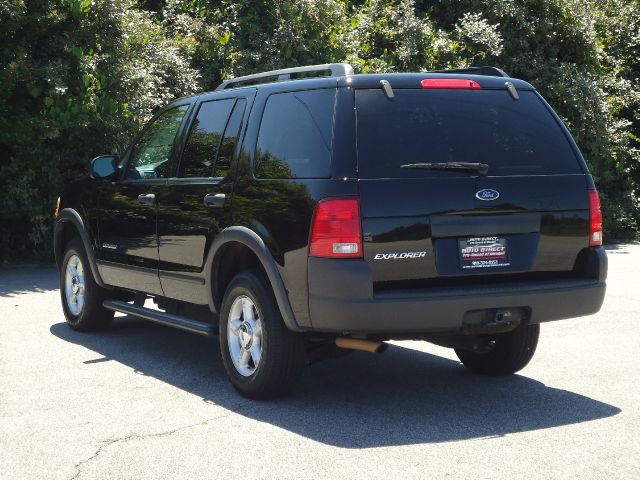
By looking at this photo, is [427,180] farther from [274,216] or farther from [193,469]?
[193,469]

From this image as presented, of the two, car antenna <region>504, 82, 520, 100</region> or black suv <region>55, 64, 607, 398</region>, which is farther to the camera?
car antenna <region>504, 82, 520, 100</region>

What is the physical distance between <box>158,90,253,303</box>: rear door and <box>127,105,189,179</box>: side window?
0.27 meters

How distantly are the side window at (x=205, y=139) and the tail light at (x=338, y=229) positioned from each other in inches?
57.8

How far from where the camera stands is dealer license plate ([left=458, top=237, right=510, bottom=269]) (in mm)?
5717

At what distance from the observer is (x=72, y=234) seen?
29.1 feet

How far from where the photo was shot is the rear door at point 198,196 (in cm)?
658

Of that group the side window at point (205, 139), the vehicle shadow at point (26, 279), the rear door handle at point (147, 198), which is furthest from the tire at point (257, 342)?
the vehicle shadow at point (26, 279)

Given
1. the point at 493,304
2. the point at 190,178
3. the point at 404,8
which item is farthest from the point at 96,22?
the point at 493,304

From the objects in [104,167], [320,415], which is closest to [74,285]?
[104,167]

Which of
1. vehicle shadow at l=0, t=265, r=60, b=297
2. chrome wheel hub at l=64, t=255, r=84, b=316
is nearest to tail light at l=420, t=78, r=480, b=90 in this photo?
chrome wheel hub at l=64, t=255, r=84, b=316

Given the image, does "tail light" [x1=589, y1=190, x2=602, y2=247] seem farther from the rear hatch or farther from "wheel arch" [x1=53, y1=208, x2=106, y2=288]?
"wheel arch" [x1=53, y1=208, x2=106, y2=288]

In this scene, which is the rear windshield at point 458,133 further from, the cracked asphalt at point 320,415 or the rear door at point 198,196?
the cracked asphalt at point 320,415

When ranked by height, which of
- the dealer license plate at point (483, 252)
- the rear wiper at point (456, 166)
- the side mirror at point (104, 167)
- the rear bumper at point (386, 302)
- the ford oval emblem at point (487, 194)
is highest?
the side mirror at point (104, 167)

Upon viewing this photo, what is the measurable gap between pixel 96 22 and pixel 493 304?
9.63 meters
